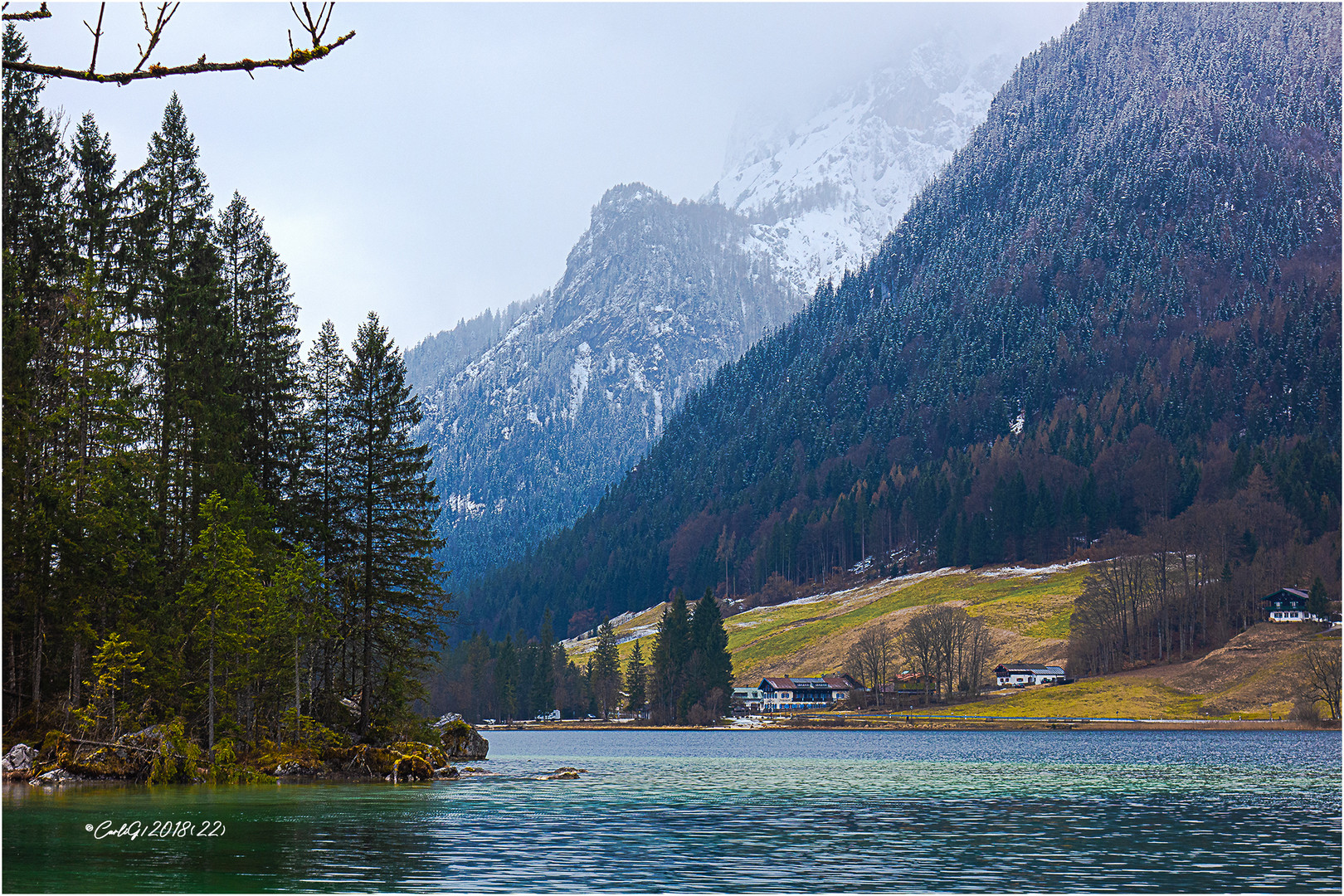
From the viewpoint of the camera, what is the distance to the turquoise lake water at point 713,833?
93.5 feet

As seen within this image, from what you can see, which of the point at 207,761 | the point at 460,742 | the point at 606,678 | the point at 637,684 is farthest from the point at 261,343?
the point at 606,678

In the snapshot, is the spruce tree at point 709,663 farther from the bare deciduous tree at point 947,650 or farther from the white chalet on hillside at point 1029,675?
the white chalet on hillside at point 1029,675

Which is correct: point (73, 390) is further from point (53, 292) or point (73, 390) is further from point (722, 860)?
point (722, 860)

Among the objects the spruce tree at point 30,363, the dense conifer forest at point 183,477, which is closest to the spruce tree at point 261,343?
the dense conifer forest at point 183,477

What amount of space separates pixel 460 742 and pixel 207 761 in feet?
105

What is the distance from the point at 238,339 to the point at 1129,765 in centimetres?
5845

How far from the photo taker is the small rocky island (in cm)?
5022

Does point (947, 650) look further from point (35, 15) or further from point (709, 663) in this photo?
point (35, 15)

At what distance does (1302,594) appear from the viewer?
553 feet

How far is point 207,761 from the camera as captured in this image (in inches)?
2174

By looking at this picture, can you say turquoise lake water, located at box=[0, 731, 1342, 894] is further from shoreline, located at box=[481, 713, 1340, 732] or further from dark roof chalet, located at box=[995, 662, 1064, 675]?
dark roof chalet, located at box=[995, 662, 1064, 675]

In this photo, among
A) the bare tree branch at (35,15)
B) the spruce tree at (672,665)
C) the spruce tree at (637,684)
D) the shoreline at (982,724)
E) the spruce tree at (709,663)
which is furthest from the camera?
the spruce tree at (637,684)

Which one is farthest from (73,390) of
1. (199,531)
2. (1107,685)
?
(1107,685)

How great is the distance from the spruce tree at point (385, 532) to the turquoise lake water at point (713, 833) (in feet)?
26.0
